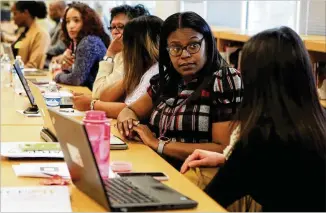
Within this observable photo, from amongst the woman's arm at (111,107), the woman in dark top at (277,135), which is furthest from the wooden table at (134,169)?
the woman's arm at (111,107)

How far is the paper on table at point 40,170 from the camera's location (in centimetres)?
210

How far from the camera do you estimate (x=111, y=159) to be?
240cm

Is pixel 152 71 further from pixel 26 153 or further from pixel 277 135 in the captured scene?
pixel 277 135

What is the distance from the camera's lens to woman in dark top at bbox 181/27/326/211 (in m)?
1.90

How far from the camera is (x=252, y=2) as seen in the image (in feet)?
19.8

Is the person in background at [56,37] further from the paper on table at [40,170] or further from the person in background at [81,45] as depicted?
the paper on table at [40,170]

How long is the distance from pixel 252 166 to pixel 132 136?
1.00 meters

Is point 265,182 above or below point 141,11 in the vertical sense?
below

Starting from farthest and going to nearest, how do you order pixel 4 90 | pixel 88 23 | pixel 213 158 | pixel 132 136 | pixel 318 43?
pixel 88 23
pixel 4 90
pixel 318 43
pixel 132 136
pixel 213 158

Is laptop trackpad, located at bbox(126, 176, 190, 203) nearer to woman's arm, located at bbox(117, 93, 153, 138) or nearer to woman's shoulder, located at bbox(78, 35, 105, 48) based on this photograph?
woman's arm, located at bbox(117, 93, 153, 138)

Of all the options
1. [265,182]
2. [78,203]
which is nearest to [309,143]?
[265,182]

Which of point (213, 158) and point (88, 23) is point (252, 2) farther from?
point (213, 158)

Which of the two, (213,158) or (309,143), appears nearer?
(309,143)

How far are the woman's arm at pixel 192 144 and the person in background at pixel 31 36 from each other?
13.2 ft
